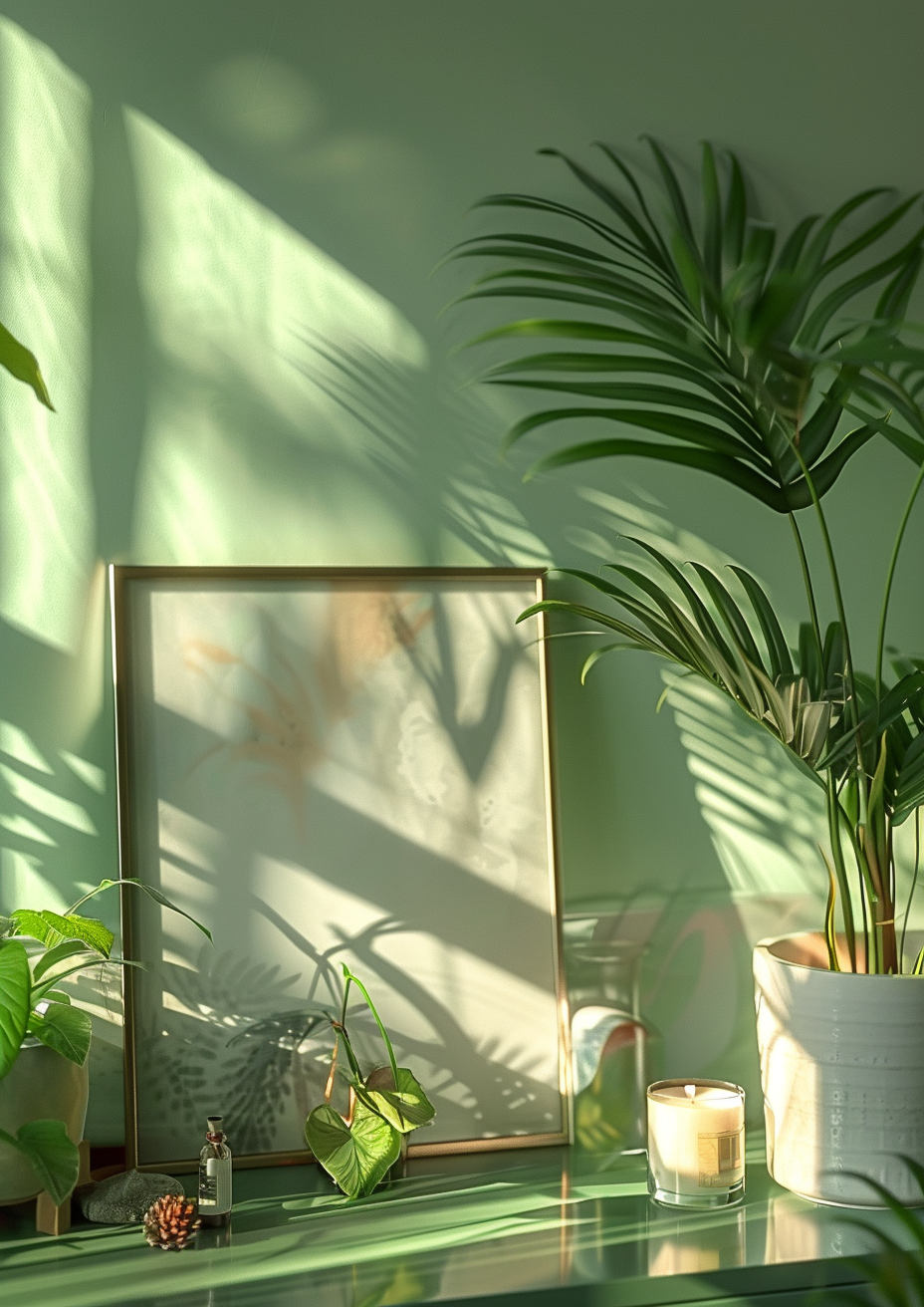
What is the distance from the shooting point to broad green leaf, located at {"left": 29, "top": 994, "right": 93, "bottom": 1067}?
1134 millimetres

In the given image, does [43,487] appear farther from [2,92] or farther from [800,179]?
[800,179]

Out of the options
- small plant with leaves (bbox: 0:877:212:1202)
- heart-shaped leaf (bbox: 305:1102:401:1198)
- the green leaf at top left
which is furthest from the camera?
heart-shaped leaf (bbox: 305:1102:401:1198)

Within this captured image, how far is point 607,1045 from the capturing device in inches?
56.6

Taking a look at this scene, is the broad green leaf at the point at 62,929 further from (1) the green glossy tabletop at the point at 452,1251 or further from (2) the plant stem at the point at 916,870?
(2) the plant stem at the point at 916,870

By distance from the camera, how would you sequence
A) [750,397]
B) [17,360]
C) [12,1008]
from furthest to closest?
[750,397]
[12,1008]
[17,360]

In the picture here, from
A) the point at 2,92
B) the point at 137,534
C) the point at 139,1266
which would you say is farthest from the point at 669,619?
the point at 2,92

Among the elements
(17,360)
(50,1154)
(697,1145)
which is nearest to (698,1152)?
(697,1145)

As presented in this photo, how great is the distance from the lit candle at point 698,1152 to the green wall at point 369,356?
0.63ft

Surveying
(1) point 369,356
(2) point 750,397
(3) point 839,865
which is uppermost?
(1) point 369,356

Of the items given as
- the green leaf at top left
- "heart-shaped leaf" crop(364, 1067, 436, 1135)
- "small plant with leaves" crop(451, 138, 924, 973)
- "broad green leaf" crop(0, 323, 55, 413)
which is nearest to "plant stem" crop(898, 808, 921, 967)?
"small plant with leaves" crop(451, 138, 924, 973)

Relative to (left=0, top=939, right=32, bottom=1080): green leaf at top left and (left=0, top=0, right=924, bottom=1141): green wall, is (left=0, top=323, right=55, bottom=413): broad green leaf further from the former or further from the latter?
(left=0, top=0, right=924, bottom=1141): green wall

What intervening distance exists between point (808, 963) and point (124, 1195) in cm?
76

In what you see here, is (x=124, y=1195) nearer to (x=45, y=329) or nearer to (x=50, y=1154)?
(x=50, y=1154)

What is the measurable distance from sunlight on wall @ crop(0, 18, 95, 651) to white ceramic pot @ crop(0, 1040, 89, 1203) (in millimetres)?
423
